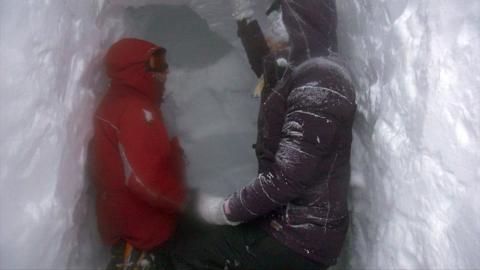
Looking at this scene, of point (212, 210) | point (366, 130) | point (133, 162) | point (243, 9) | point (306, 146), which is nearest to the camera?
point (306, 146)

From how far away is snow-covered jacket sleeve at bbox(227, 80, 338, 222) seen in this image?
1.81 metres

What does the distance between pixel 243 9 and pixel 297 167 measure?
1177mm

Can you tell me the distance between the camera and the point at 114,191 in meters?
2.12

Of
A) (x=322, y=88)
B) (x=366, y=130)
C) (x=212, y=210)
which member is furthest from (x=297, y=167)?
(x=212, y=210)

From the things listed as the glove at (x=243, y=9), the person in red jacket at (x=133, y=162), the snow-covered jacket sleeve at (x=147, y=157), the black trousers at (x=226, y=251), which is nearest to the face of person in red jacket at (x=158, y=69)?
the person in red jacket at (x=133, y=162)

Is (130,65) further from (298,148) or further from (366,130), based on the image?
(366,130)

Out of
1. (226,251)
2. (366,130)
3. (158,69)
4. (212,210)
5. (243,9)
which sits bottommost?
(226,251)

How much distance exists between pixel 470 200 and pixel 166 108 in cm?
208

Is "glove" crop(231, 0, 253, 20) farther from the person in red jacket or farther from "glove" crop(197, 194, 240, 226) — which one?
"glove" crop(197, 194, 240, 226)

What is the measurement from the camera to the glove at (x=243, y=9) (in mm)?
2482

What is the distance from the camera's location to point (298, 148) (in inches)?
72.0

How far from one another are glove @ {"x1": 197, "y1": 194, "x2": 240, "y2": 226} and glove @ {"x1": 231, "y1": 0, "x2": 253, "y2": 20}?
41.7 inches

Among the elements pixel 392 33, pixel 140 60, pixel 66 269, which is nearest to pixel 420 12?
pixel 392 33

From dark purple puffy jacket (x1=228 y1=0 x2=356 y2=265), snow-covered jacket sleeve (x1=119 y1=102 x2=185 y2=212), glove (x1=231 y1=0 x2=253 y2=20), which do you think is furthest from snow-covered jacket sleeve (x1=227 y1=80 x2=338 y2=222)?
glove (x1=231 y1=0 x2=253 y2=20)
